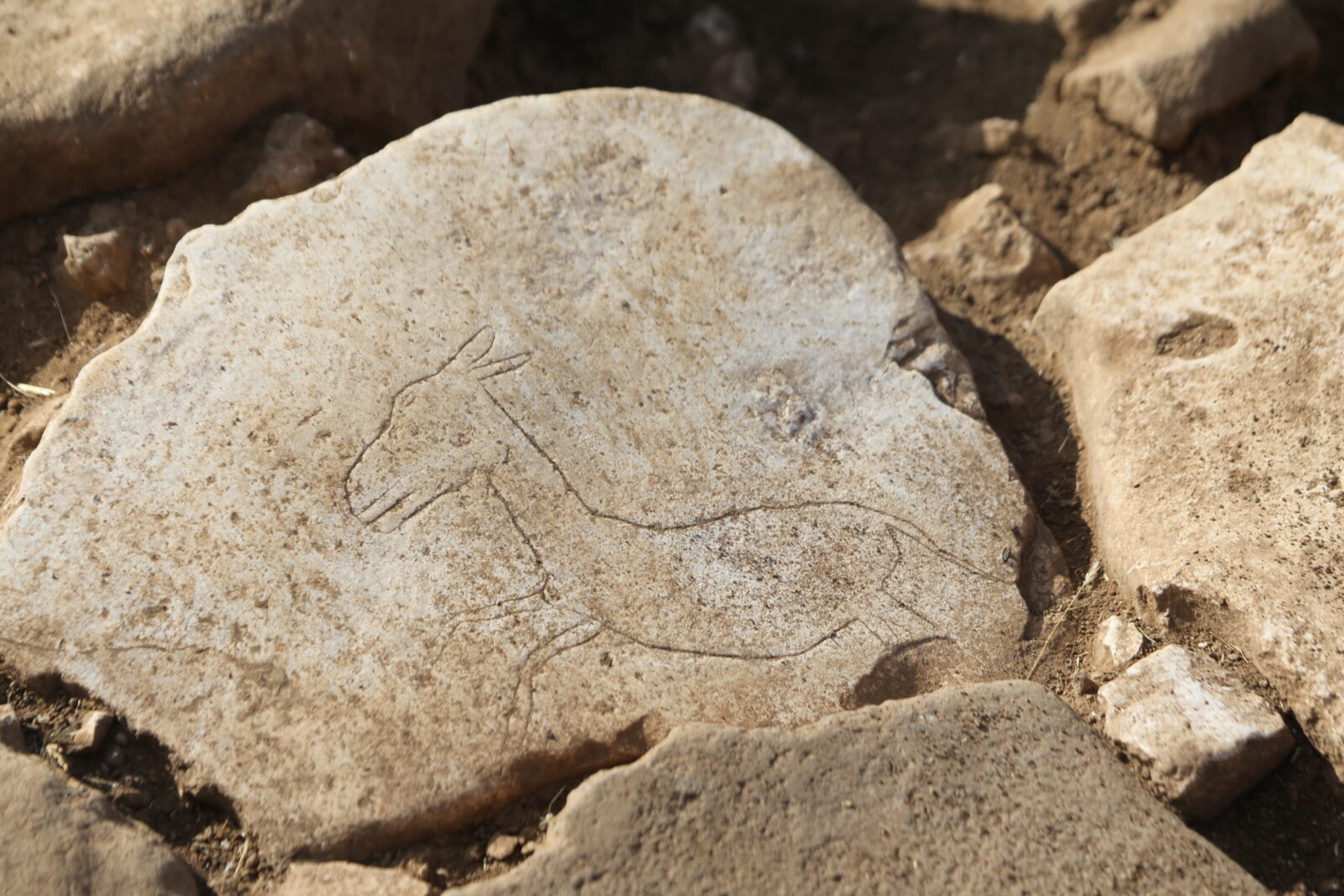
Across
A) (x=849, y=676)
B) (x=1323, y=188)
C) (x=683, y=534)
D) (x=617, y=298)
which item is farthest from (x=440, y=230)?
(x=1323, y=188)

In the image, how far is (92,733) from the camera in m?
1.98

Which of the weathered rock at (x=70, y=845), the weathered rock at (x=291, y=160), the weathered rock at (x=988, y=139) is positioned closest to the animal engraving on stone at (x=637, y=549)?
the weathered rock at (x=70, y=845)

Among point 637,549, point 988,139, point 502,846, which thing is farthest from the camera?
point 988,139

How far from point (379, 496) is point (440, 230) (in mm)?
746

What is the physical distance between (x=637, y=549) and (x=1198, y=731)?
48.3 inches

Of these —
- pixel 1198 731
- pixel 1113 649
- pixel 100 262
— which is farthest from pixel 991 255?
pixel 100 262

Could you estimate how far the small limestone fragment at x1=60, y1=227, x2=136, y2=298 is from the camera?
2818mm

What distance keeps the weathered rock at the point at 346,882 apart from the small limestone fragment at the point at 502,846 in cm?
13

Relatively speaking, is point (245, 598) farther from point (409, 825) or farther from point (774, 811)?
point (774, 811)

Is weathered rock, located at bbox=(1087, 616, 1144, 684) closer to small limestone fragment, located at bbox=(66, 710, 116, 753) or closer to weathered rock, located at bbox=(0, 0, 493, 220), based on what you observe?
small limestone fragment, located at bbox=(66, 710, 116, 753)

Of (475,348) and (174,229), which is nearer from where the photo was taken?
(475,348)

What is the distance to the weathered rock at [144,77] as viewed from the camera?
110 inches

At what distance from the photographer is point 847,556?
2303 mm

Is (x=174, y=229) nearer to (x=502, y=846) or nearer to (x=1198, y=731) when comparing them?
(x=502, y=846)
